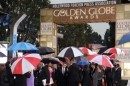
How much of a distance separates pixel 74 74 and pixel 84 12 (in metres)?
11.1

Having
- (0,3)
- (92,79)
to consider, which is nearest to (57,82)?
(92,79)

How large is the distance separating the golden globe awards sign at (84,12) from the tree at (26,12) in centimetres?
876

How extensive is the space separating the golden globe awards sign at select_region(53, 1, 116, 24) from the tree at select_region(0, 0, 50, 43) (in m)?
8.76

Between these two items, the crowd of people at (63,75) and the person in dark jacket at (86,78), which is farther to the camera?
the person in dark jacket at (86,78)

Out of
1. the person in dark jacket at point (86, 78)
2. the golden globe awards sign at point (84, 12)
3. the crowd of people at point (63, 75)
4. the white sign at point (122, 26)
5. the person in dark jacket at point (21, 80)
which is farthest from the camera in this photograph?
the golden globe awards sign at point (84, 12)

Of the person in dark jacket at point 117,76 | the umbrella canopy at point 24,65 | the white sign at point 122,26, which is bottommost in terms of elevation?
the person in dark jacket at point 117,76

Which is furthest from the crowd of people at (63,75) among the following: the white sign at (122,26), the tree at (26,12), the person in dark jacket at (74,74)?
the tree at (26,12)

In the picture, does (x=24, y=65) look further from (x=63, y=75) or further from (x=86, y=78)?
(x=63, y=75)

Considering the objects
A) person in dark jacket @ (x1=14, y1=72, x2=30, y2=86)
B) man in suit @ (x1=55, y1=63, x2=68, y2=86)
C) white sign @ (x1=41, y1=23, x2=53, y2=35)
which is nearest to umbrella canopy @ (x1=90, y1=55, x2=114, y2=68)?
man in suit @ (x1=55, y1=63, x2=68, y2=86)

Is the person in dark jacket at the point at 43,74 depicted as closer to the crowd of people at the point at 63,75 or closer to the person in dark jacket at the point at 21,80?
the crowd of people at the point at 63,75

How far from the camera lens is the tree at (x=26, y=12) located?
1347 inches

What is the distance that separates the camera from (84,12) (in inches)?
988

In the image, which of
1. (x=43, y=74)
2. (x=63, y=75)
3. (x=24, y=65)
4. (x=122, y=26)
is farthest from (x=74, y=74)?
(x=122, y=26)

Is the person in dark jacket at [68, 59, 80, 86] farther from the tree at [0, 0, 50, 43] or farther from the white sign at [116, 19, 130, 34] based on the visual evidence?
the tree at [0, 0, 50, 43]
